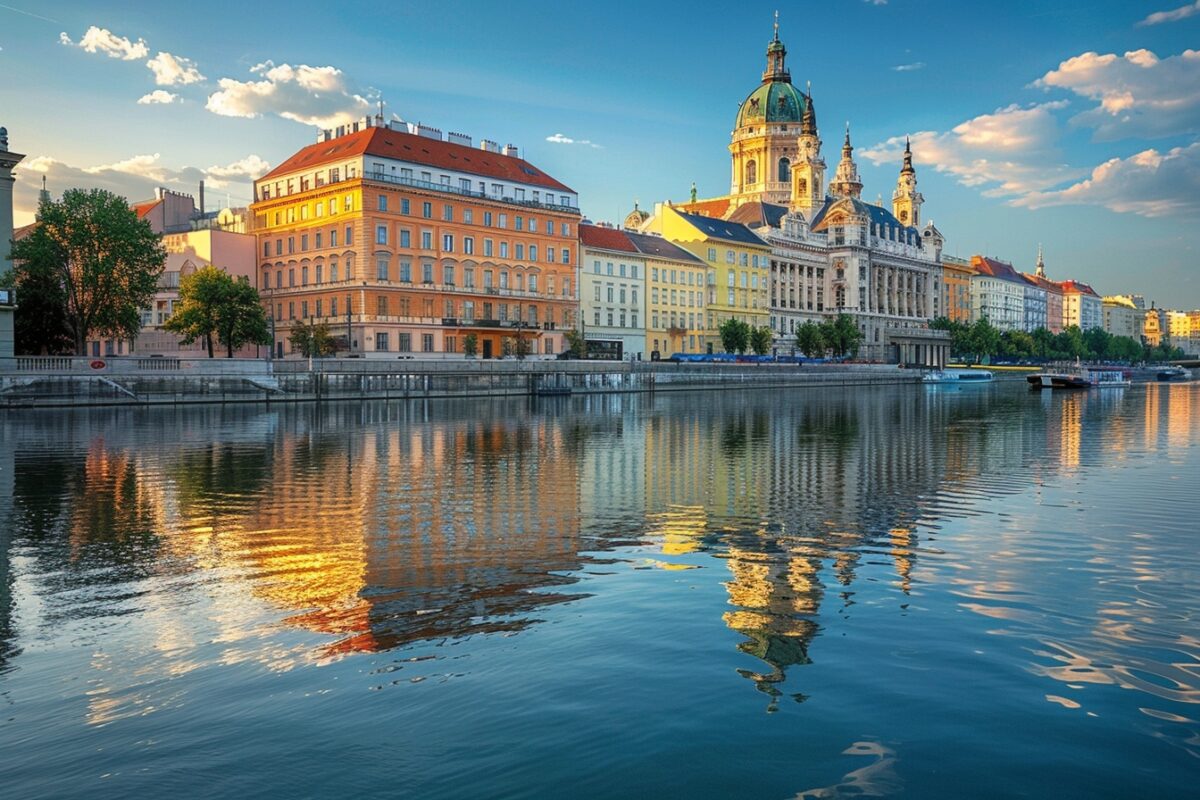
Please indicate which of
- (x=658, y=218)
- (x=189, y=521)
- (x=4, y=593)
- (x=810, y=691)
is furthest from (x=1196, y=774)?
(x=658, y=218)

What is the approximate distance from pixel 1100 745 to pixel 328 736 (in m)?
6.91

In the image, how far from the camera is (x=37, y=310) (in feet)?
Answer: 220

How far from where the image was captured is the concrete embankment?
57.8 meters

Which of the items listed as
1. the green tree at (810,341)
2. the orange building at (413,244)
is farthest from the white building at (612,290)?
the green tree at (810,341)

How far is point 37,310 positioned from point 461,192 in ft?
129

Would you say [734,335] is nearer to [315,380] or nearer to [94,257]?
[315,380]

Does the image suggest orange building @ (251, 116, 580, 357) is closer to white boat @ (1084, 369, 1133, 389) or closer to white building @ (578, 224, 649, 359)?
white building @ (578, 224, 649, 359)

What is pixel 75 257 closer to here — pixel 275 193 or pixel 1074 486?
pixel 275 193

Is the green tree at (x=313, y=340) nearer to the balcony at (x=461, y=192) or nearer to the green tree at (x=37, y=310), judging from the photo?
the balcony at (x=461, y=192)

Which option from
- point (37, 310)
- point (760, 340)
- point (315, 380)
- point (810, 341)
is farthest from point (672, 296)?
point (37, 310)

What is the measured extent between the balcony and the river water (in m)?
63.8

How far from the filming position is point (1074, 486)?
24.9m

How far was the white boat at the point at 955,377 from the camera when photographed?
133750 mm

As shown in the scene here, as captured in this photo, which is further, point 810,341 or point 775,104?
point 775,104
